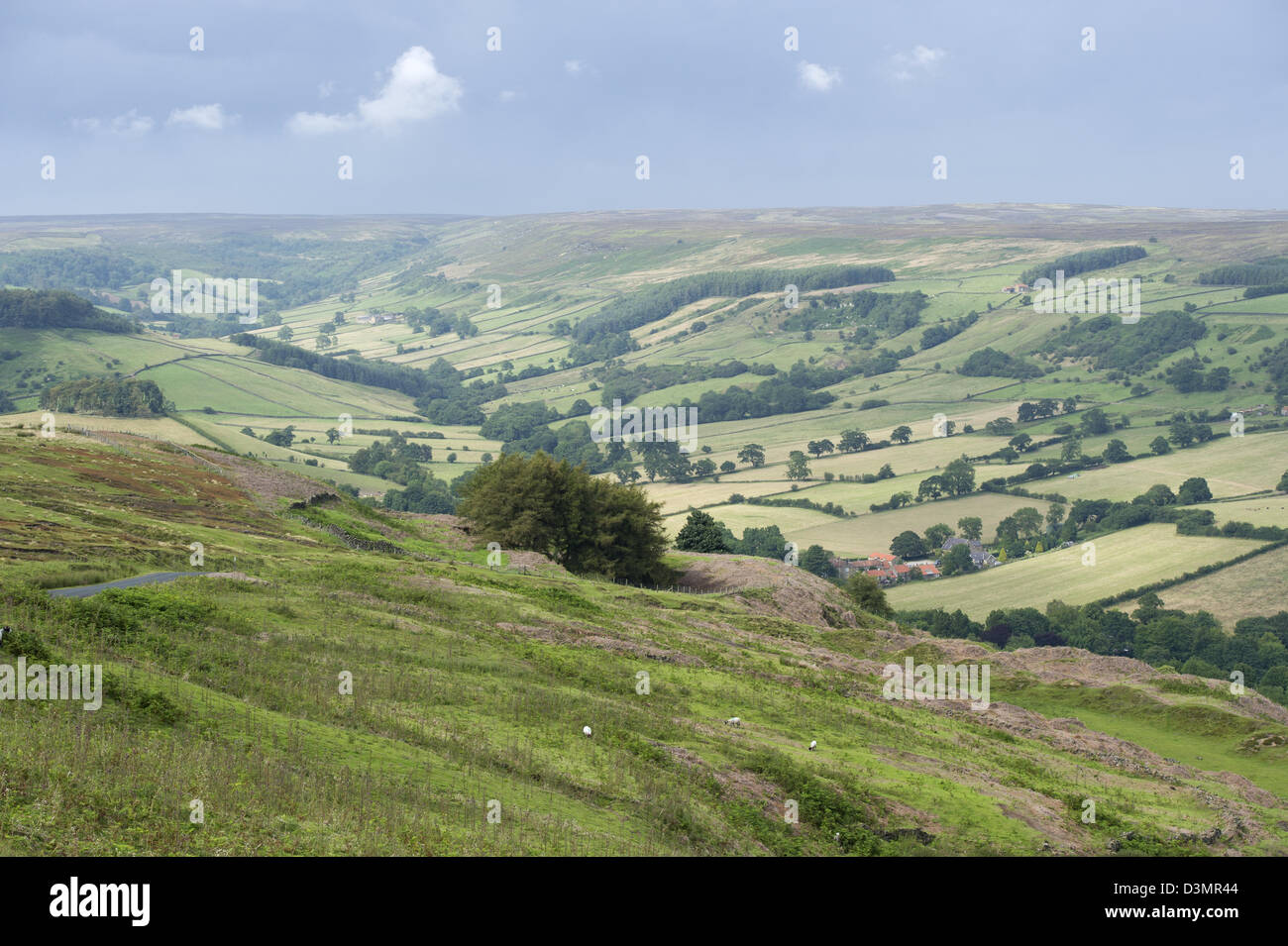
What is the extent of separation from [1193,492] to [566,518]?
414ft

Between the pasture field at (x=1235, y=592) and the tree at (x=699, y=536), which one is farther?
the pasture field at (x=1235, y=592)

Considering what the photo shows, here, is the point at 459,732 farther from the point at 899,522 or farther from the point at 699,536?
the point at 899,522

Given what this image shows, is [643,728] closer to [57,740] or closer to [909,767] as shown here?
[909,767]

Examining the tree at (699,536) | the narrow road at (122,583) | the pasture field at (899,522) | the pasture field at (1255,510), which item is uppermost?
the narrow road at (122,583)

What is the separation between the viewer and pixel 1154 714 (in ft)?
196

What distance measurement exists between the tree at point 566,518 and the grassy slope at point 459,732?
17.7 metres

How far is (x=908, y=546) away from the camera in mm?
160250

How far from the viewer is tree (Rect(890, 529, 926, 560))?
159625mm

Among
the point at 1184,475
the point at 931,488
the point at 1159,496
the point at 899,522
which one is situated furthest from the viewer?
the point at 931,488

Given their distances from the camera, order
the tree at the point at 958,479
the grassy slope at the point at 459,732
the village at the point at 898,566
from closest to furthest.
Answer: the grassy slope at the point at 459,732
the village at the point at 898,566
the tree at the point at 958,479

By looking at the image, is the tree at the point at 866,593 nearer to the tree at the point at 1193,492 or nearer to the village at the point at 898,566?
the village at the point at 898,566

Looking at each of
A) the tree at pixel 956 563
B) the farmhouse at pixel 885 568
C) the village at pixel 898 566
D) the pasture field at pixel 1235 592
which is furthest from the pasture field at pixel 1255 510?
the farmhouse at pixel 885 568

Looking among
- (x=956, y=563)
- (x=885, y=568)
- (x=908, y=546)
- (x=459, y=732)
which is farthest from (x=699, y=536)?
(x=459, y=732)

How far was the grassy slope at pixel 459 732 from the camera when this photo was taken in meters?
23.1
